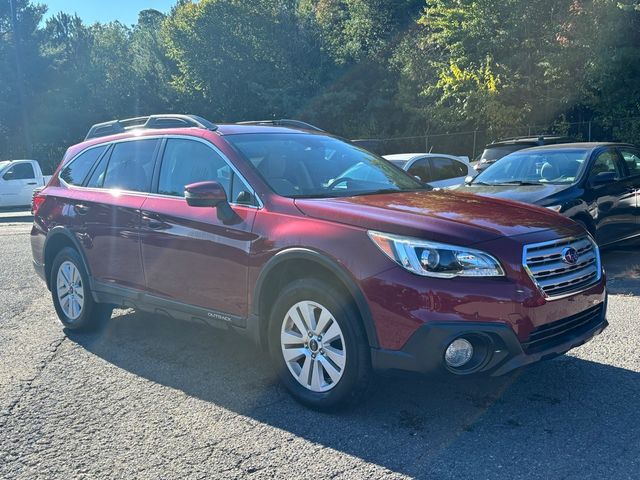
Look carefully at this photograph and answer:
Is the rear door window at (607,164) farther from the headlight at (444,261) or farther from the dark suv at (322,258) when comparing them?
the headlight at (444,261)

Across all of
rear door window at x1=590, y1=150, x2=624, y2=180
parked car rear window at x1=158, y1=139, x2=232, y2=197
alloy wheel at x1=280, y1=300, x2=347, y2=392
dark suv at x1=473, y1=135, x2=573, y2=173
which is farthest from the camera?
dark suv at x1=473, y1=135, x2=573, y2=173

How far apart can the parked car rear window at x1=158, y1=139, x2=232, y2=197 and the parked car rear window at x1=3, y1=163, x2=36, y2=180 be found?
58.5ft

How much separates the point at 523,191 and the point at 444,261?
493 centimetres

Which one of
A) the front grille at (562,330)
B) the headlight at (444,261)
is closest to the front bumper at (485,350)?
the front grille at (562,330)

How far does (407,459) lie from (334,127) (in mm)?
31678

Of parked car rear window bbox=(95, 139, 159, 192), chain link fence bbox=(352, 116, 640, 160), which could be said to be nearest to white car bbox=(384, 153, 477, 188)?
parked car rear window bbox=(95, 139, 159, 192)

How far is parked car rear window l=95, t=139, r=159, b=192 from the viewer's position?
5133mm

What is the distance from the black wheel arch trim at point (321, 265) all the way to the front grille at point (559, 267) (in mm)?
925

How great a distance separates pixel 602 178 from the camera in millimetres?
7910

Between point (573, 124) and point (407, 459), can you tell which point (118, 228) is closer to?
point (407, 459)

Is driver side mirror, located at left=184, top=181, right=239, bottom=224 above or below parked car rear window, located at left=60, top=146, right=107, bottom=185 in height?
below

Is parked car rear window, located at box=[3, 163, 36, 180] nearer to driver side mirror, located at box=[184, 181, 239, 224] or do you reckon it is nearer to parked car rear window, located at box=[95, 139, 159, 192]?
parked car rear window, located at box=[95, 139, 159, 192]

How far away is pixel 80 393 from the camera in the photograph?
14.1 ft

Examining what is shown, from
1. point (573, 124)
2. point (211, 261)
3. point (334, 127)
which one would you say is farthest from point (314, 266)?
point (334, 127)
